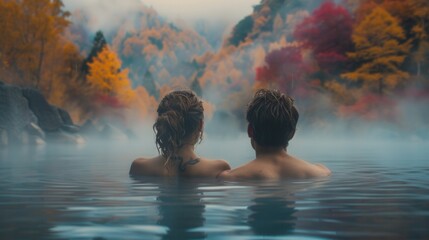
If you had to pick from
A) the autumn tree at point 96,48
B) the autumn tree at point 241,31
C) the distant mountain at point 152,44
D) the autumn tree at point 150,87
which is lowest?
the autumn tree at point 96,48

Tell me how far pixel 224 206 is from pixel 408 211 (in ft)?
3.62

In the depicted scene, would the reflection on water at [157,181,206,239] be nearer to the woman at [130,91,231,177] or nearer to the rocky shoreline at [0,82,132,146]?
the woman at [130,91,231,177]

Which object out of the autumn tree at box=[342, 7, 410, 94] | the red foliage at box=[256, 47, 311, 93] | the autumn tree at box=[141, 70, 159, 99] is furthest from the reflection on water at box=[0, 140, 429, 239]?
the autumn tree at box=[141, 70, 159, 99]

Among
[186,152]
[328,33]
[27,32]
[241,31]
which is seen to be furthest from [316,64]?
[241,31]

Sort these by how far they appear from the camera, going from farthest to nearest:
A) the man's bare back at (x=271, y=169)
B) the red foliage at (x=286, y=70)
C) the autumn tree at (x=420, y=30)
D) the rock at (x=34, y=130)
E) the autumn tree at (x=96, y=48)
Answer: the autumn tree at (x=96, y=48)
the red foliage at (x=286, y=70)
the autumn tree at (x=420, y=30)
the rock at (x=34, y=130)
the man's bare back at (x=271, y=169)

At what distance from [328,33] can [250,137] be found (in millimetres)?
32811

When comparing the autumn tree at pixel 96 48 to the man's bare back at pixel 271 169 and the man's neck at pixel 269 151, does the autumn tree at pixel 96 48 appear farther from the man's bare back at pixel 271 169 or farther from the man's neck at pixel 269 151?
the man's neck at pixel 269 151

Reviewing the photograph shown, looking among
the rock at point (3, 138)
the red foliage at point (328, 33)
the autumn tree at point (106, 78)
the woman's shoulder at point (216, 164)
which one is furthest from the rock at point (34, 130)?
the autumn tree at point (106, 78)

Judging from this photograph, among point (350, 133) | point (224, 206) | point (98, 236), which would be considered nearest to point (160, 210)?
point (224, 206)

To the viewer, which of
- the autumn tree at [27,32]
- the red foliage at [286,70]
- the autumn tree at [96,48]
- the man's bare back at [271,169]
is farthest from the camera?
the autumn tree at [96,48]

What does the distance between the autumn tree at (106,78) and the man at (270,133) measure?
1572 inches

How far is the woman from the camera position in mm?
5234

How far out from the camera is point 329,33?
120ft

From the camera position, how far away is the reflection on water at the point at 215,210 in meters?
2.58
